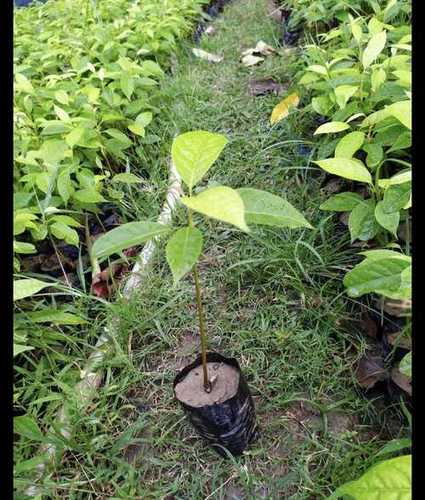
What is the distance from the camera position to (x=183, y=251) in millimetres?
829

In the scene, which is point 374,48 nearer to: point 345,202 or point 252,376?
point 345,202

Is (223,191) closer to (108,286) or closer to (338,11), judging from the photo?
(108,286)

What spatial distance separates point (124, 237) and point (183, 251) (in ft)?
0.40

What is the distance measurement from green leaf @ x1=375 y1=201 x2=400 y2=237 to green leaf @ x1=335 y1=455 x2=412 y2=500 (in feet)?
2.43

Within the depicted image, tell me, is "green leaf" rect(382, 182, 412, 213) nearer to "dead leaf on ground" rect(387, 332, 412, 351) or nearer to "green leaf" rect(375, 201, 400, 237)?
"green leaf" rect(375, 201, 400, 237)

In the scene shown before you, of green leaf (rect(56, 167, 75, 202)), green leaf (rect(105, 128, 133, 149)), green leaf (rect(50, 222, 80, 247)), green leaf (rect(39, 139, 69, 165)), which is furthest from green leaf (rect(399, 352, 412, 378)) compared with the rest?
green leaf (rect(105, 128, 133, 149))

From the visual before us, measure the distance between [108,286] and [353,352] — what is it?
922mm

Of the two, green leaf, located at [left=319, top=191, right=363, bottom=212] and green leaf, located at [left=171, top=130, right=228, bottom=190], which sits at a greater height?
green leaf, located at [left=171, top=130, right=228, bottom=190]

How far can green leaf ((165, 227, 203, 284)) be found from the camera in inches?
31.4

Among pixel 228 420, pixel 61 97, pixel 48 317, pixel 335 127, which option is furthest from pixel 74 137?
pixel 228 420

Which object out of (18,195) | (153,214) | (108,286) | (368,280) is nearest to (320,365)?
(368,280)

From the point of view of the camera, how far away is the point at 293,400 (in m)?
1.30

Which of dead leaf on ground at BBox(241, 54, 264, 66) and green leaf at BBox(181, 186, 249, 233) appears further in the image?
dead leaf on ground at BBox(241, 54, 264, 66)

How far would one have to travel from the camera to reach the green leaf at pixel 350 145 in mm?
1424
